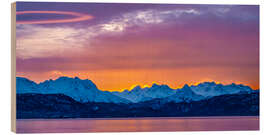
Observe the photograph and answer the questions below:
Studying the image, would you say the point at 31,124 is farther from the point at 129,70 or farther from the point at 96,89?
the point at 129,70

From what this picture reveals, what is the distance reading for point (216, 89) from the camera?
18141 mm

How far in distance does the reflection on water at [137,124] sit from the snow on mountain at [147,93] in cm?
69

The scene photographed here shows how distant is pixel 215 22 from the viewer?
18.0 meters

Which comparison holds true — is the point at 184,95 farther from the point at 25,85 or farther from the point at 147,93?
the point at 25,85

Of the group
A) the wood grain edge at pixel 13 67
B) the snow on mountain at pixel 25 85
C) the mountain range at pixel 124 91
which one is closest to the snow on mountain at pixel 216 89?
the mountain range at pixel 124 91

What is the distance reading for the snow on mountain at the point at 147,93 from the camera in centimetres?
1772

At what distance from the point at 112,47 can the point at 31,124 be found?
3.25 metres

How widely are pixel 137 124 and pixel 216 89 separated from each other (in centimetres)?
275

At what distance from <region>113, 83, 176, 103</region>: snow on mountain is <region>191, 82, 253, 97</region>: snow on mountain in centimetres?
78

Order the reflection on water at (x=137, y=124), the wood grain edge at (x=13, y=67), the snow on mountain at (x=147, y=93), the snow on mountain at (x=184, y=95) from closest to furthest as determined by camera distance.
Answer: the reflection on water at (x=137, y=124) → the wood grain edge at (x=13, y=67) → the snow on mountain at (x=147, y=93) → the snow on mountain at (x=184, y=95)

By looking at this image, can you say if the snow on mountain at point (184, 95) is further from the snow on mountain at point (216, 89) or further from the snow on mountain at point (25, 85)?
the snow on mountain at point (25, 85)

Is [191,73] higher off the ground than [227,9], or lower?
lower

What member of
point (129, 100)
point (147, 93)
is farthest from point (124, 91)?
point (147, 93)

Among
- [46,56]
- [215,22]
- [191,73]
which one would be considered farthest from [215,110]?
[46,56]
